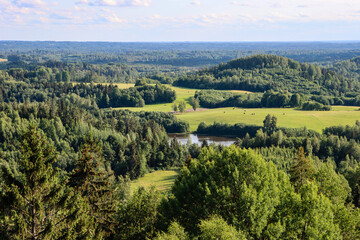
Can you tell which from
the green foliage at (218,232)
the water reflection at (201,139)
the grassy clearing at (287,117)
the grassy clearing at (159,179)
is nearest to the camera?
the green foliage at (218,232)

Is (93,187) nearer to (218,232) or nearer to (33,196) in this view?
(33,196)

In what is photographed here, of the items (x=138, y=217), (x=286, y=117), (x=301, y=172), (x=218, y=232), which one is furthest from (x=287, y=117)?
(x=218, y=232)

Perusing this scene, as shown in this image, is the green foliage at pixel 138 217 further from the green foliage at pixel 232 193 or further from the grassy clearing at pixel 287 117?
the grassy clearing at pixel 287 117

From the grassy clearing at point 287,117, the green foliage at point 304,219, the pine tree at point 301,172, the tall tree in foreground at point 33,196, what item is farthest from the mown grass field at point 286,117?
the tall tree in foreground at point 33,196

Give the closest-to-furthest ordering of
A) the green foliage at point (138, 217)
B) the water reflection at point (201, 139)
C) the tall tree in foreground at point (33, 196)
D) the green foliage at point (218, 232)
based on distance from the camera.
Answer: the tall tree in foreground at point (33, 196) < the green foliage at point (218, 232) < the green foliage at point (138, 217) < the water reflection at point (201, 139)

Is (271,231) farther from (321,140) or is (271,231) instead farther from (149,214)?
(321,140)

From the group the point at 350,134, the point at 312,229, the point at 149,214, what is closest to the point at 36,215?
the point at 149,214

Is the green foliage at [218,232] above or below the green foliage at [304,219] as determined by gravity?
above

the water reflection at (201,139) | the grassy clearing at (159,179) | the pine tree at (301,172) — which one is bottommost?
the water reflection at (201,139)
